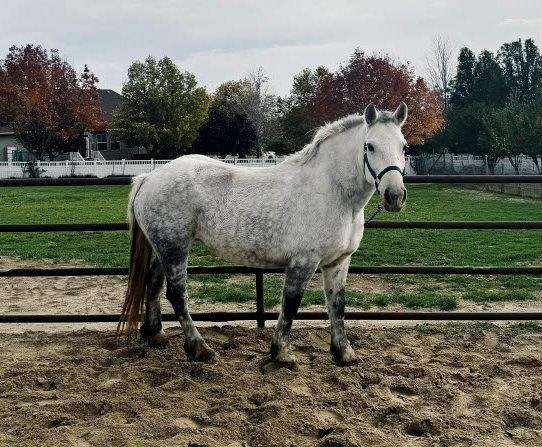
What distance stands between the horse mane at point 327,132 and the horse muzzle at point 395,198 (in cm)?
66

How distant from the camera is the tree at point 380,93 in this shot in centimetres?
2672

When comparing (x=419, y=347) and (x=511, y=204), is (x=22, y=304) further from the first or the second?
(x=511, y=204)

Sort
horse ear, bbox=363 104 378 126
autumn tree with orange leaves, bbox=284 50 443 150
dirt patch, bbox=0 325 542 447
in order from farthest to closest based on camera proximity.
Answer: autumn tree with orange leaves, bbox=284 50 443 150 < horse ear, bbox=363 104 378 126 < dirt patch, bbox=0 325 542 447

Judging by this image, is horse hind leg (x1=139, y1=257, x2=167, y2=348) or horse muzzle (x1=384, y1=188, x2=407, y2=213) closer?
horse muzzle (x1=384, y1=188, x2=407, y2=213)

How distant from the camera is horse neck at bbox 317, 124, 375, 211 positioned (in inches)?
146

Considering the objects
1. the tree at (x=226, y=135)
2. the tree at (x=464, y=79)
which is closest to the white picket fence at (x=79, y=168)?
the tree at (x=226, y=135)

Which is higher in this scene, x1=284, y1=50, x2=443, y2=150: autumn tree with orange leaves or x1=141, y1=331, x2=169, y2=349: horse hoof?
x1=284, y1=50, x2=443, y2=150: autumn tree with orange leaves

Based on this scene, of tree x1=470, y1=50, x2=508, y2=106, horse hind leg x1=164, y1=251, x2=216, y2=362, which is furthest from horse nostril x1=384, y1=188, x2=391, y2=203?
tree x1=470, y1=50, x2=508, y2=106

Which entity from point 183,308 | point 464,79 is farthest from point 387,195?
point 464,79

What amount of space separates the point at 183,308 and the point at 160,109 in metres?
34.1

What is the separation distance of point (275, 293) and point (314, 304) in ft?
1.82

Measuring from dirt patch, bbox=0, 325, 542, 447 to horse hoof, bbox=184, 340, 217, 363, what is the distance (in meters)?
0.08

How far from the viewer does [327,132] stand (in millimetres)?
3865

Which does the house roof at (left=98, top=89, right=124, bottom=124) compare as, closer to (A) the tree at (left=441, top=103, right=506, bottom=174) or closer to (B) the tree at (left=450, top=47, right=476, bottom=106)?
(A) the tree at (left=441, top=103, right=506, bottom=174)
